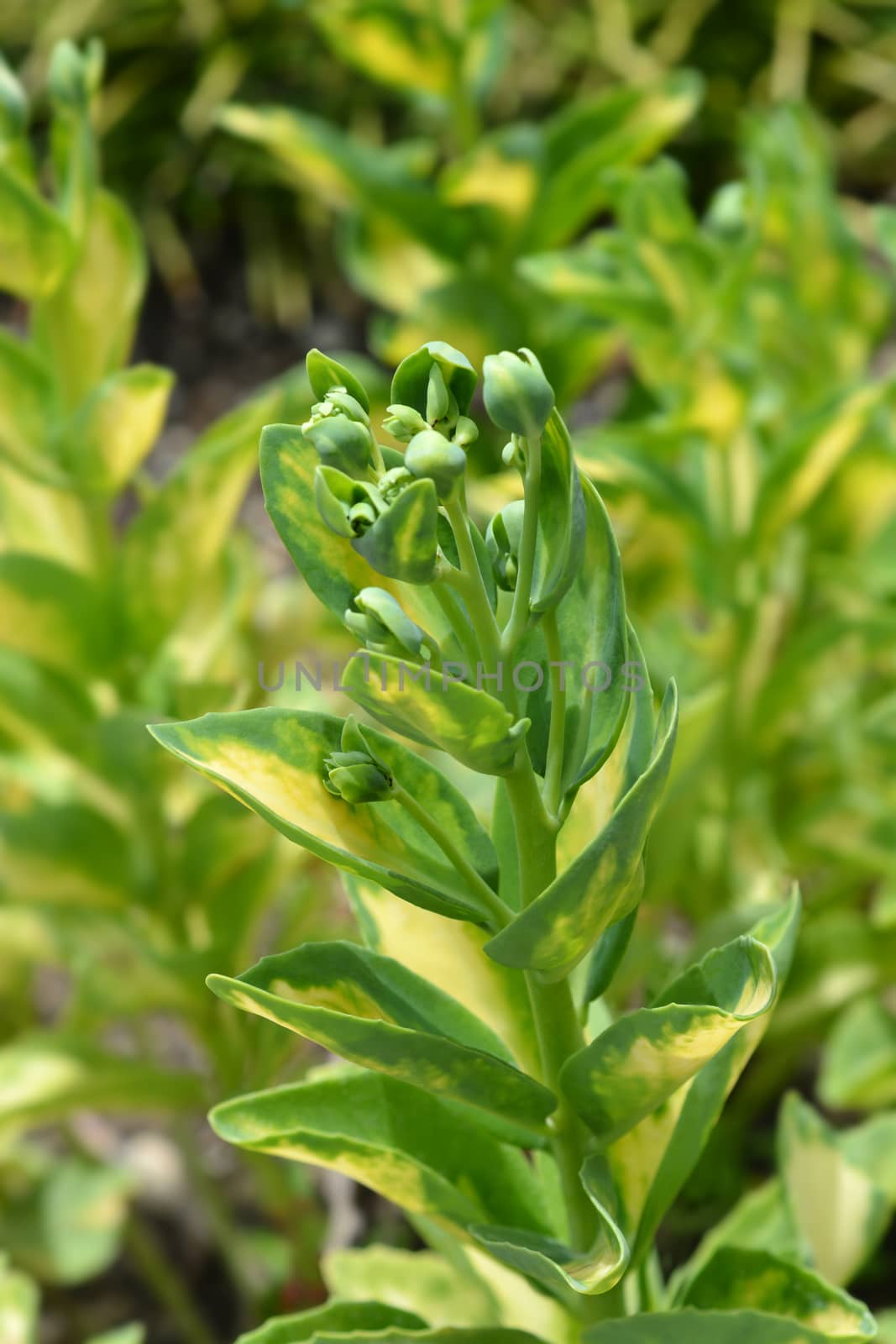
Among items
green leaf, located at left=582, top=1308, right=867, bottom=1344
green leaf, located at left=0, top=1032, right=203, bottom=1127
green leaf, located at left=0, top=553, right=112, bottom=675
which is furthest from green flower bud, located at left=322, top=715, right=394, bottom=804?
green leaf, located at left=0, top=1032, right=203, bottom=1127

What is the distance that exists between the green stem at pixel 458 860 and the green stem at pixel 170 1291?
32.6 inches

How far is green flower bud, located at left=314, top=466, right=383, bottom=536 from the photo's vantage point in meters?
0.37

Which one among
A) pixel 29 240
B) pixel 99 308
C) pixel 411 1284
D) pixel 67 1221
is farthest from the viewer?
pixel 67 1221

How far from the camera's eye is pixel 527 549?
1.25 ft

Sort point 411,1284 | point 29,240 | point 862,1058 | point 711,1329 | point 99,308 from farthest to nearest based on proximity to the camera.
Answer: point 862,1058
point 99,308
point 29,240
point 411,1284
point 711,1329

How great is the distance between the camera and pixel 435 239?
1.16m

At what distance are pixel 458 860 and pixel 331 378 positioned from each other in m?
0.15

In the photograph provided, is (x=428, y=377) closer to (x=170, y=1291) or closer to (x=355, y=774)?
(x=355, y=774)

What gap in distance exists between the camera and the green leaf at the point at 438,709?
0.37 m

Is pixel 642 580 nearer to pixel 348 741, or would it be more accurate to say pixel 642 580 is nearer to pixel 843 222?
pixel 843 222

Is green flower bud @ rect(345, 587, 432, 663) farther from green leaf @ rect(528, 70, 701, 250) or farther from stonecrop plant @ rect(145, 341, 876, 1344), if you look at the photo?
green leaf @ rect(528, 70, 701, 250)

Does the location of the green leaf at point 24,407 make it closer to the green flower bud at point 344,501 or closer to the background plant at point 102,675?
the background plant at point 102,675

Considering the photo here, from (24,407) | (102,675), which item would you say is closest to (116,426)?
(24,407)

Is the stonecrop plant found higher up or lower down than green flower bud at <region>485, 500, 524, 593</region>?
lower down
